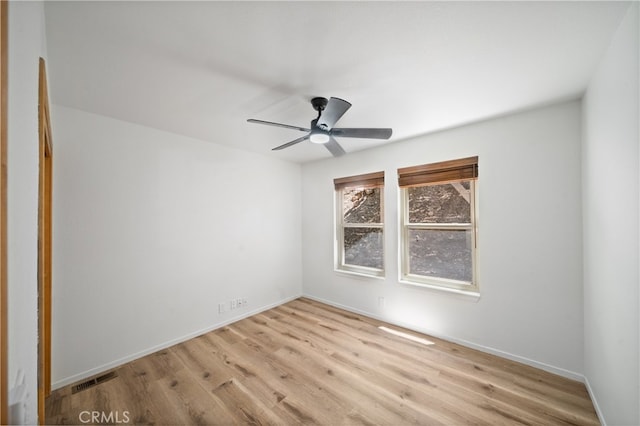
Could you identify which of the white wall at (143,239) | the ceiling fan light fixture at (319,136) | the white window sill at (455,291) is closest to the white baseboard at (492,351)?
the white window sill at (455,291)

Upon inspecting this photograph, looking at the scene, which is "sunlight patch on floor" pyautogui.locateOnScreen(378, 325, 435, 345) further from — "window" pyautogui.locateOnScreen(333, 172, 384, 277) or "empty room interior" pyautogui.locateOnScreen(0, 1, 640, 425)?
"window" pyautogui.locateOnScreen(333, 172, 384, 277)

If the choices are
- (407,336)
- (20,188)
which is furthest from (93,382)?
(407,336)

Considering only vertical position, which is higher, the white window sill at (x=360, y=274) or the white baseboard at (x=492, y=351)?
the white window sill at (x=360, y=274)

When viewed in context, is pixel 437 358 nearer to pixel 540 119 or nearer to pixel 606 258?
pixel 606 258

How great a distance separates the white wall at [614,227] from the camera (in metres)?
1.26

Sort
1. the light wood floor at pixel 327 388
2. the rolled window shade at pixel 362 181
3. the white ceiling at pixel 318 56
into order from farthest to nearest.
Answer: the rolled window shade at pixel 362 181 < the light wood floor at pixel 327 388 < the white ceiling at pixel 318 56

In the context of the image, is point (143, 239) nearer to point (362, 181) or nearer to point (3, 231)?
point (3, 231)

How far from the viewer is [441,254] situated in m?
2.93

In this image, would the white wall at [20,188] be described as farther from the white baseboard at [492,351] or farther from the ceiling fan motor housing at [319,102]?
the white baseboard at [492,351]

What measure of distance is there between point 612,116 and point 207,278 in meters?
3.78

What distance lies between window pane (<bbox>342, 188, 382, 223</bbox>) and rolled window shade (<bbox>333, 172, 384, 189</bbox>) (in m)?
0.12

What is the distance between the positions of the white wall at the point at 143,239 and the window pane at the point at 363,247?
1275mm

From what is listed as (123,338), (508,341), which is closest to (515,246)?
(508,341)

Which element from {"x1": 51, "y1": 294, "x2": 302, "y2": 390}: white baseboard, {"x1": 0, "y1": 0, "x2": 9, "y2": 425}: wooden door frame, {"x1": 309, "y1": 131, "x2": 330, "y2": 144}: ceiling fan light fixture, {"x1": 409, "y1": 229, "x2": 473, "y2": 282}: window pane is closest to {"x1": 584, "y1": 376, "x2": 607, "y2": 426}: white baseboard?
{"x1": 409, "y1": 229, "x2": 473, "y2": 282}: window pane
